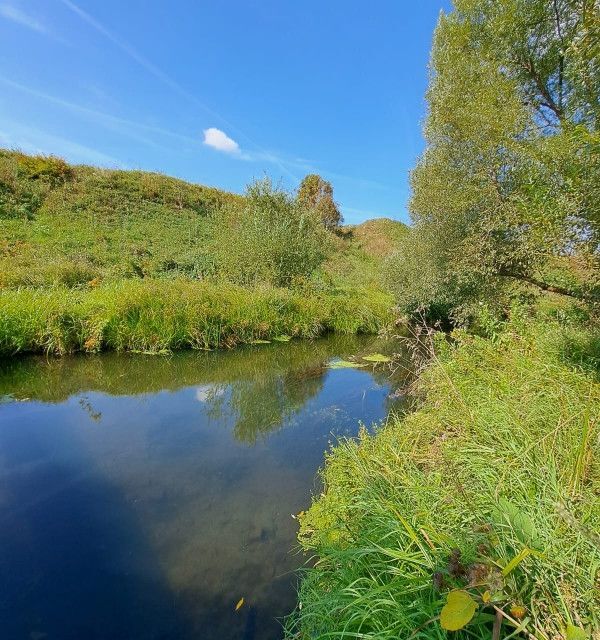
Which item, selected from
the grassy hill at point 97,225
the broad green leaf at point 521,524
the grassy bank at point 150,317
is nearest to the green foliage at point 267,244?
the grassy bank at point 150,317

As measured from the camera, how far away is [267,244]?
16.5 metres

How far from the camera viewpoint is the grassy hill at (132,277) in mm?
9609

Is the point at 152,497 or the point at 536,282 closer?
the point at 152,497

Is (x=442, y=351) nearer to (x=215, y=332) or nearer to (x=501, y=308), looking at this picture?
(x=501, y=308)

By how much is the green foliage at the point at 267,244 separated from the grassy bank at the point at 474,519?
485 inches

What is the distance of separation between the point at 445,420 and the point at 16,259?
15255 millimetres

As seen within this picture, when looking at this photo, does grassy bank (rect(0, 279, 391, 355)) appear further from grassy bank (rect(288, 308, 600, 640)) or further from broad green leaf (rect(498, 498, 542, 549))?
broad green leaf (rect(498, 498, 542, 549))

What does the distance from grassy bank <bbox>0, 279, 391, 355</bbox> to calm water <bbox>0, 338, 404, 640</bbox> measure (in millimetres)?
876

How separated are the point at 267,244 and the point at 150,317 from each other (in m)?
7.22

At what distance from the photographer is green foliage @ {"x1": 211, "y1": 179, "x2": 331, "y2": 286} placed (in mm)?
16453

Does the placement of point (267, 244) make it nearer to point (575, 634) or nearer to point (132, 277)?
point (132, 277)

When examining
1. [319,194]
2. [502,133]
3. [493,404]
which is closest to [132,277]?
[502,133]

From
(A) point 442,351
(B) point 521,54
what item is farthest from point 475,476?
(B) point 521,54

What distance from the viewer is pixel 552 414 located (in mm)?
3516
